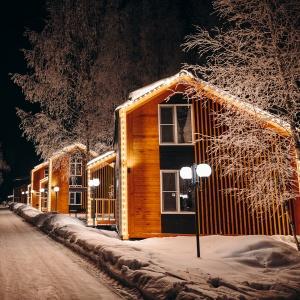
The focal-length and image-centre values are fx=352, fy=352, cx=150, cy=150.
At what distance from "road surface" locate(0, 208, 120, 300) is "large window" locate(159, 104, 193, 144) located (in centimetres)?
643

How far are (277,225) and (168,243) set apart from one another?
5027mm

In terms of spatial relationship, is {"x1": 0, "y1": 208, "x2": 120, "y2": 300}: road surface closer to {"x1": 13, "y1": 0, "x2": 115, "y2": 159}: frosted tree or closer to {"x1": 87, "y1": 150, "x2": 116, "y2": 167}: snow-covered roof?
{"x1": 87, "y1": 150, "x2": 116, "y2": 167}: snow-covered roof

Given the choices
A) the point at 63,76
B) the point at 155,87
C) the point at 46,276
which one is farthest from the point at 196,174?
the point at 63,76

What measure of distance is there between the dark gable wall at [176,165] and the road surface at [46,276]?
14.4 ft

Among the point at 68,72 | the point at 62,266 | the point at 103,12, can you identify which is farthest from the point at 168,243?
the point at 103,12

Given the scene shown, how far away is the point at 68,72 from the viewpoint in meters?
21.4

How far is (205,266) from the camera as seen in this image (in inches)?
346

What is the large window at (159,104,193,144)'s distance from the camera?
15.6 meters

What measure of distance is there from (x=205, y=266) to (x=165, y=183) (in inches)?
258

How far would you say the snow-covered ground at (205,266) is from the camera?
254 inches

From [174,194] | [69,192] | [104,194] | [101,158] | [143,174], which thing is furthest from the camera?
[69,192]

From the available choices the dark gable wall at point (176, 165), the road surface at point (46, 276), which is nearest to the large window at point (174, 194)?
the dark gable wall at point (176, 165)

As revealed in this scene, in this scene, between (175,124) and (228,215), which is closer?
(228,215)

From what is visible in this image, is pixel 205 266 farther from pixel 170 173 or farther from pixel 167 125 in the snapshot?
pixel 167 125
